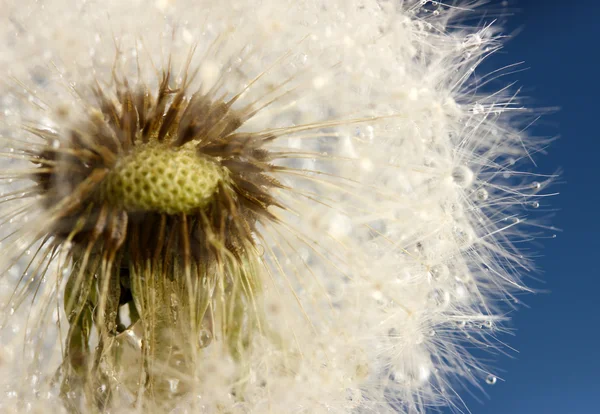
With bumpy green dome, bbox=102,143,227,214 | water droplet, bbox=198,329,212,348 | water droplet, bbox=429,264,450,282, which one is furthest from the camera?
water droplet, bbox=429,264,450,282

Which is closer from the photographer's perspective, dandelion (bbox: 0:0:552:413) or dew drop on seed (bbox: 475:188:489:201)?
dandelion (bbox: 0:0:552:413)

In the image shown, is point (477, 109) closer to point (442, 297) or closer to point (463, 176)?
point (463, 176)

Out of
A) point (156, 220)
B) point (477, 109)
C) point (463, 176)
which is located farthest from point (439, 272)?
point (156, 220)

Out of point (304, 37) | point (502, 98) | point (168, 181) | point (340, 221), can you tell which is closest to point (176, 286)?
point (168, 181)

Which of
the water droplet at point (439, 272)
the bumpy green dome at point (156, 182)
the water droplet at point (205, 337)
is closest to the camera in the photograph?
the bumpy green dome at point (156, 182)

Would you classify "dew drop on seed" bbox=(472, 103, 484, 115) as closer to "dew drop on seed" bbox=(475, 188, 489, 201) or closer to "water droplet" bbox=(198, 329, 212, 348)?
"dew drop on seed" bbox=(475, 188, 489, 201)

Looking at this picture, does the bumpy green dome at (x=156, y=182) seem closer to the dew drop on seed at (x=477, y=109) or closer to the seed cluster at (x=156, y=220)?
the seed cluster at (x=156, y=220)

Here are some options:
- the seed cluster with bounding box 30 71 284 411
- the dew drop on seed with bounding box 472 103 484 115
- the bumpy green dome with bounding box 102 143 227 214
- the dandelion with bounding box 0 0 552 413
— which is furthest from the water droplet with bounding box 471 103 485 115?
the bumpy green dome with bounding box 102 143 227 214

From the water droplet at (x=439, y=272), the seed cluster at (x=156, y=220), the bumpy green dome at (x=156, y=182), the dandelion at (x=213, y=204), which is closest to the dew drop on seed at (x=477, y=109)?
the dandelion at (x=213, y=204)
